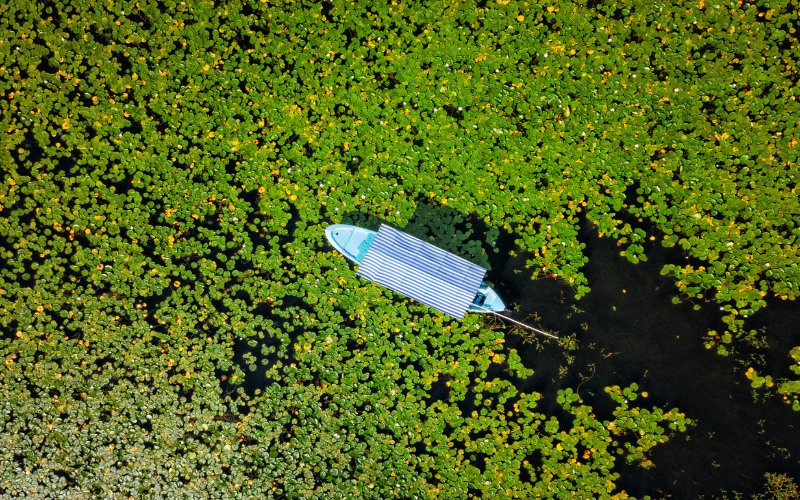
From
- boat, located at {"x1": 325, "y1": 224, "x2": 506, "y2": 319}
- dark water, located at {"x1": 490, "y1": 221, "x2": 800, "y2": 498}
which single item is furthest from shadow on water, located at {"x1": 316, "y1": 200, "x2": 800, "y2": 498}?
boat, located at {"x1": 325, "y1": 224, "x2": 506, "y2": 319}

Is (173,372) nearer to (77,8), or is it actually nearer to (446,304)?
(446,304)

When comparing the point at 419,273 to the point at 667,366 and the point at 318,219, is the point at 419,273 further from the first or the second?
the point at 667,366

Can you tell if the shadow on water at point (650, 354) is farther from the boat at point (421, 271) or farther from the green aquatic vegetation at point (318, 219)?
the boat at point (421, 271)

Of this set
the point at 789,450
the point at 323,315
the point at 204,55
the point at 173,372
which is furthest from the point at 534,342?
the point at 204,55

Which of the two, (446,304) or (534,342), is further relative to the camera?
(534,342)

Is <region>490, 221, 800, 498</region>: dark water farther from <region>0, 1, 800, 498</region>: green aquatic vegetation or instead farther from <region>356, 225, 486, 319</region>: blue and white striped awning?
<region>356, 225, 486, 319</region>: blue and white striped awning

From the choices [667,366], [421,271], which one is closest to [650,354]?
[667,366]
